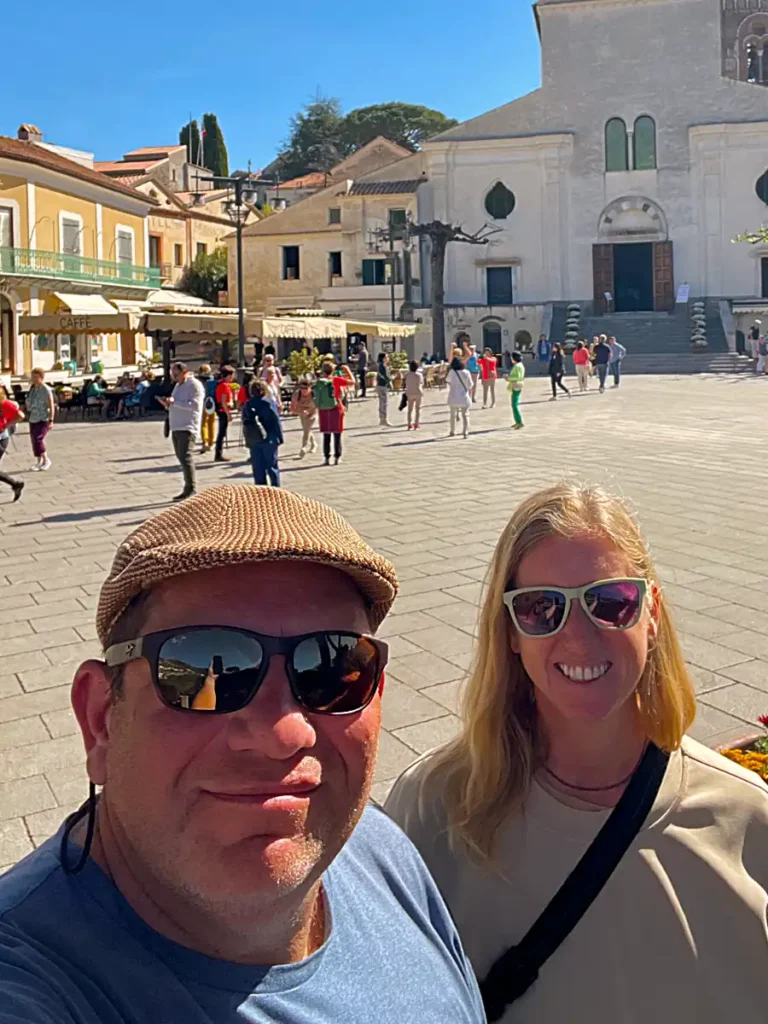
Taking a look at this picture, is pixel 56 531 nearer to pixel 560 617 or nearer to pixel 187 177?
pixel 560 617

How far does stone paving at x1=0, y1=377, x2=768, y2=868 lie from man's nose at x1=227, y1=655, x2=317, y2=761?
153cm

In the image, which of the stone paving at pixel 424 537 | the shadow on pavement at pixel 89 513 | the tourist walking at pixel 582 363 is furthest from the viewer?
the tourist walking at pixel 582 363

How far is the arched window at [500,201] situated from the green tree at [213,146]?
37.9m

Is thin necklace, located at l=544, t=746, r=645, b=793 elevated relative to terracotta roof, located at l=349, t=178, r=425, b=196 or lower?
lower

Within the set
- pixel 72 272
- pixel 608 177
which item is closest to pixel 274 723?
pixel 72 272

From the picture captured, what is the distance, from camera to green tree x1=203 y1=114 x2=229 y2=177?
255 ft

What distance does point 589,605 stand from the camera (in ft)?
6.90

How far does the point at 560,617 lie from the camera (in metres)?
2.10

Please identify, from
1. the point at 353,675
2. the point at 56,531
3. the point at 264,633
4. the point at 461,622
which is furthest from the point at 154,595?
the point at 56,531

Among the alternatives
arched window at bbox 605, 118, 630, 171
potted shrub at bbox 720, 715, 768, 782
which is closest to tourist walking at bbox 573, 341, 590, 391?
arched window at bbox 605, 118, 630, 171

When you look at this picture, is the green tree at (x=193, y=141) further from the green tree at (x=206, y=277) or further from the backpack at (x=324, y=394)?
the backpack at (x=324, y=394)

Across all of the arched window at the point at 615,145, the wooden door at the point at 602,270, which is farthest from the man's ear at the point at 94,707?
the arched window at the point at 615,145

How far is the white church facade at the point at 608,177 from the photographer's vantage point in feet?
145

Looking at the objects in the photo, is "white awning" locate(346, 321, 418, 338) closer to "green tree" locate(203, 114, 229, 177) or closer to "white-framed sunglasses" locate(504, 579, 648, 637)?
"white-framed sunglasses" locate(504, 579, 648, 637)
